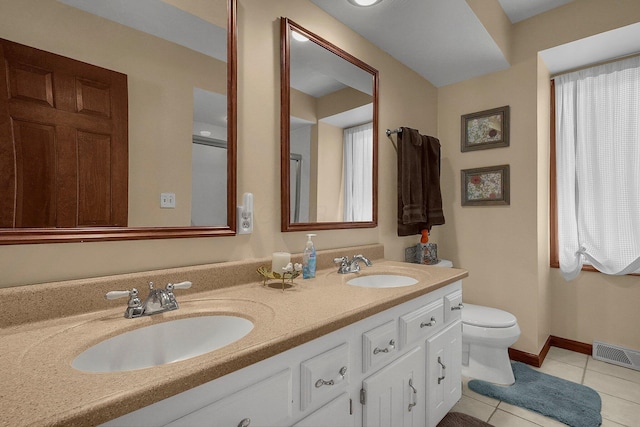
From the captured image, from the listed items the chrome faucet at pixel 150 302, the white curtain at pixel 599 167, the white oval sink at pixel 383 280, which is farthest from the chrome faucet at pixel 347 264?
the white curtain at pixel 599 167

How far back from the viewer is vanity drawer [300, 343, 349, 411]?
820 mm

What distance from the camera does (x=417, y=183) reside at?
2205mm

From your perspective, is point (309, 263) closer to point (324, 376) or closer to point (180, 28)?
point (324, 376)

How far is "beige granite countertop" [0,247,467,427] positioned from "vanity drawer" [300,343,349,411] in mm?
84

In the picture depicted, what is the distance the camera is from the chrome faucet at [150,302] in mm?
906

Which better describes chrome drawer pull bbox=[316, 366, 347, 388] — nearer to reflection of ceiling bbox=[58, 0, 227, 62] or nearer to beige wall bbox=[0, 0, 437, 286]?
beige wall bbox=[0, 0, 437, 286]

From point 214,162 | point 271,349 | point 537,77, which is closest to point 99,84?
point 214,162

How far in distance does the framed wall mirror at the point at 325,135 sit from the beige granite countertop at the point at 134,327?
472 millimetres

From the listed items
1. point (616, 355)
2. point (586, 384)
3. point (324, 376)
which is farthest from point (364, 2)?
point (616, 355)

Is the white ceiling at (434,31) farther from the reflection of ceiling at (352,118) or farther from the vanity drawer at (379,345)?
the vanity drawer at (379,345)

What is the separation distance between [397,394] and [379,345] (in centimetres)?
27

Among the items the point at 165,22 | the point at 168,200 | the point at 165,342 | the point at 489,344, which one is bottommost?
the point at 489,344

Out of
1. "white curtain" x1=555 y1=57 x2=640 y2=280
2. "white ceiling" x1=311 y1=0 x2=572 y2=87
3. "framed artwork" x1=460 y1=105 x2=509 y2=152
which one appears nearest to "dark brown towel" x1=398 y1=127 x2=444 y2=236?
"framed artwork" x1=460 y1=105 x2=509 y2=152

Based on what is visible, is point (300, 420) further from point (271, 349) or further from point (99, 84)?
point (99, 84)
